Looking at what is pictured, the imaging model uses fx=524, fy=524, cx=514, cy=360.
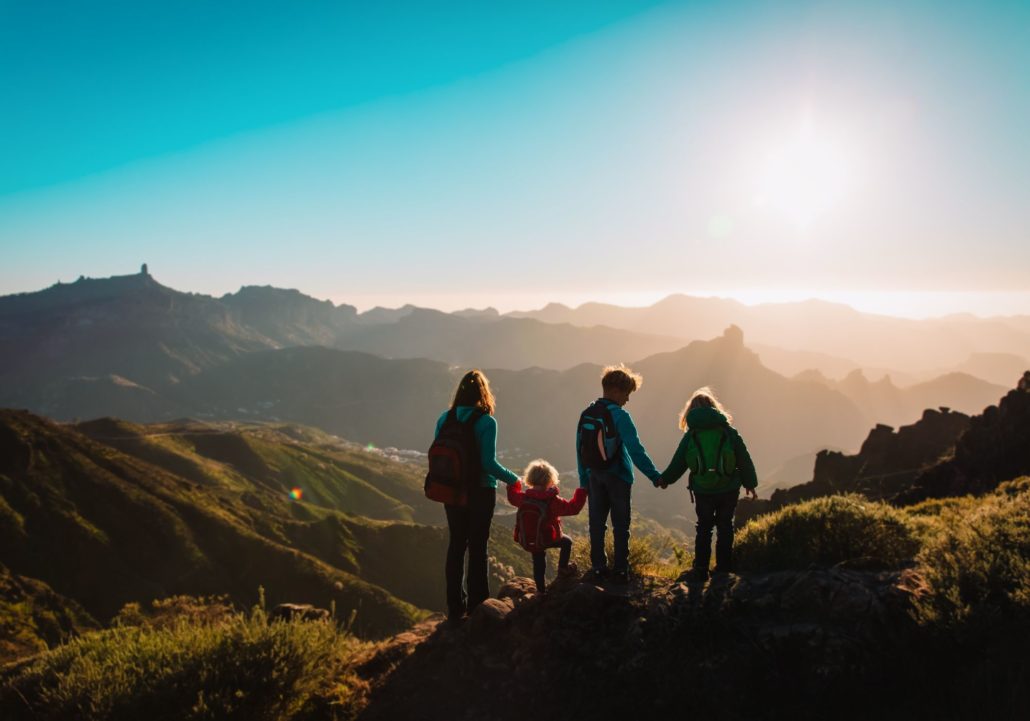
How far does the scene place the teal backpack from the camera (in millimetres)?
7148

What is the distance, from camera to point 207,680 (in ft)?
19.0

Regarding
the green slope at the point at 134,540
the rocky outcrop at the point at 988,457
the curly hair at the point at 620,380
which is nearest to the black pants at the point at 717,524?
the curly hair at the point at 620,380

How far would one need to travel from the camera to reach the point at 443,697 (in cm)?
588

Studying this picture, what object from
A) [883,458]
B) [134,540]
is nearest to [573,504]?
[883,458]

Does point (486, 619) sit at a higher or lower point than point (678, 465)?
lower

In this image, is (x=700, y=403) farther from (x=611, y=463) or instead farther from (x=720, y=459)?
(x=611, y=463)

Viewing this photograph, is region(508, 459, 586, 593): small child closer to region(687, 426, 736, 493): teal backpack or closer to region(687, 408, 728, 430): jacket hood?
region(687, 426, 736, 493): teal backpack

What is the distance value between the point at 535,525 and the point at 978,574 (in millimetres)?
4855

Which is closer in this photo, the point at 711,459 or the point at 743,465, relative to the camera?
the point at 711,459

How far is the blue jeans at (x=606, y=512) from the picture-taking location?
7.04 meters

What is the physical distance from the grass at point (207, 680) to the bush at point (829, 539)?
5.74 m

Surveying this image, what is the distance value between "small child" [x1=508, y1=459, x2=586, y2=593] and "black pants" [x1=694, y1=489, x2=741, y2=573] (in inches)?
64.8

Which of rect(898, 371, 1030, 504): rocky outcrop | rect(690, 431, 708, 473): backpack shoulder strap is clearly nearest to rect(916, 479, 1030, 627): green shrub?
rect(690, 431, 708, 473): backpack shoulder strap

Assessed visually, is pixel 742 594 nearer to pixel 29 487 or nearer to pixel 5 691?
pixel 5 691
